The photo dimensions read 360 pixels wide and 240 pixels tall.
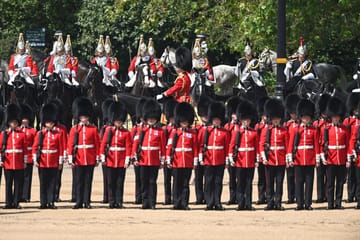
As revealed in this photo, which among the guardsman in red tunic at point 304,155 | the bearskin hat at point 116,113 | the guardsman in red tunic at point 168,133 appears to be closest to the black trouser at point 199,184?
the guardsman in red tunic at point 168,133

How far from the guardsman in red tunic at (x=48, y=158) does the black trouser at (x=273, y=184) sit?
9.36 feet

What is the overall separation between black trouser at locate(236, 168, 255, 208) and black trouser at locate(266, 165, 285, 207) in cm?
27

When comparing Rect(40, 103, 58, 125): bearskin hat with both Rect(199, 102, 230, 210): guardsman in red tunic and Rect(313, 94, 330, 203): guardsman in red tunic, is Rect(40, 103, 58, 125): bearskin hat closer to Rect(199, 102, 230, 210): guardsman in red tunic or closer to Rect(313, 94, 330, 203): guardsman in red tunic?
Rect(199, 102, 230, 210): guardsman in red tunic

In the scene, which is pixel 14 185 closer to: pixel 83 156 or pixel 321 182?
pixel 83 156

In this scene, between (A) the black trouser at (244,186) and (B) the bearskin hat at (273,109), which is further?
(B) the bearskin hat at (273,109)

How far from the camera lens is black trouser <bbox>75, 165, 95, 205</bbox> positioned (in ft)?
67.1

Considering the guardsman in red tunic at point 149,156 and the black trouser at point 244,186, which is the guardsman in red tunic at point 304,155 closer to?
the black trouser at point 244,186

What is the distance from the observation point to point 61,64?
96.2 feet

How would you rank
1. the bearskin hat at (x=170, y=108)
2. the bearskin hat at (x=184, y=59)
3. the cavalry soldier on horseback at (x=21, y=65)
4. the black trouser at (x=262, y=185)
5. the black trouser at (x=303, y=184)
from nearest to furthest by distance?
the black trouser at (x=303, y=184)
the black trouser at (x=262, y=185)
the bearskin hat at (x=170, y=108)
the bearskin hat at (x=184, y=59)
the cavalry soldier on horseback at (x=21, y=65)

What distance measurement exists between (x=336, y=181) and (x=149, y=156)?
264 cm

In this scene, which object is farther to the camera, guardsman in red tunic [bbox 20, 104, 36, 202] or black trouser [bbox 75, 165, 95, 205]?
guardsman in red tunic [bbox 20, 104, 36, 202]

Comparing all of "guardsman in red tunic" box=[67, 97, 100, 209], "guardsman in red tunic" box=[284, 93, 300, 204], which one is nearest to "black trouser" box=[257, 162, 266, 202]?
"guardsman in red tunic" box=[284, 93, 300, 204]

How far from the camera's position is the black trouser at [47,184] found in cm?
2045

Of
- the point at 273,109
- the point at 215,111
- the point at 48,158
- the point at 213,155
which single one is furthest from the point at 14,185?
the point at 273,109
